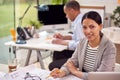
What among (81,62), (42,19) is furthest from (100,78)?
(42,19)

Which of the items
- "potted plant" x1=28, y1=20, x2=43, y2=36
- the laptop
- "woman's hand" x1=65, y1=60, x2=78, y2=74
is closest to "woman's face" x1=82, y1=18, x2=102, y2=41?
"woman's hand" x1=65, y1=60, x2=78, y2=74

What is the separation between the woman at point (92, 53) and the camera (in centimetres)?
203

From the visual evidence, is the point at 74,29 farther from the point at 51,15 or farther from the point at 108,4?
the point at 108,4

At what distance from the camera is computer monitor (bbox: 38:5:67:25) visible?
13.4 feet

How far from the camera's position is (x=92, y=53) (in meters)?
2.17

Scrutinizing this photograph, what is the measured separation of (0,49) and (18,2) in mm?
936

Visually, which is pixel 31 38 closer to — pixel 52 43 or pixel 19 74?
pixel 52 43

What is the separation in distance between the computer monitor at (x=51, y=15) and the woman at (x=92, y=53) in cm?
197

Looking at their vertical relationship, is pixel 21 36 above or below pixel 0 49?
above

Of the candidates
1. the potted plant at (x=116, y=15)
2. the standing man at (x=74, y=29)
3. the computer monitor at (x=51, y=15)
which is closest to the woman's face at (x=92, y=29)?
the standing man at (x=74, y=29)

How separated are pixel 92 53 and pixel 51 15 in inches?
85.5

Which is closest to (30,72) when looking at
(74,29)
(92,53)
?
(92,53)

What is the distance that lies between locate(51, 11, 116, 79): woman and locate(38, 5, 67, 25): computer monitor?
1.97 meters

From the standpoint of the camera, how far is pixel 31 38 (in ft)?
12.3
